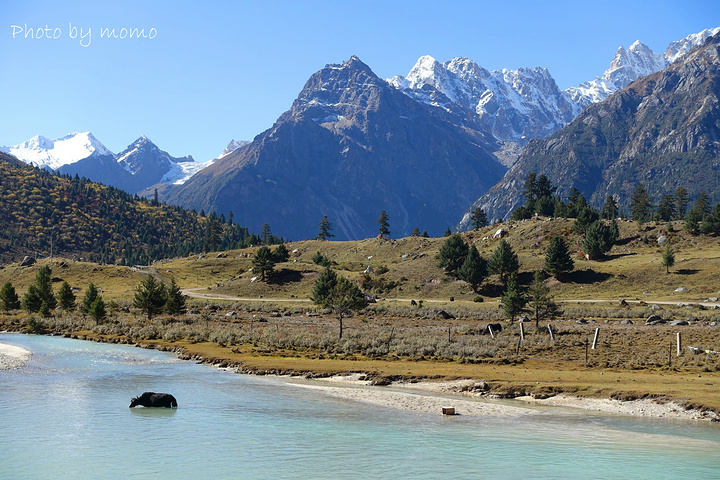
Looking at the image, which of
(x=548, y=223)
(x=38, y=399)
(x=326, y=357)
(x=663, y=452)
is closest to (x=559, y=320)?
(x=326, y=357)

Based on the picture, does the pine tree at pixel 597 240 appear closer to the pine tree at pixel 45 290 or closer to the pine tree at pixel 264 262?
the pine tree at pixel 264 262

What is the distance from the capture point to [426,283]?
152 meters

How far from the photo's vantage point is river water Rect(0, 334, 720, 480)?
87.5 feet


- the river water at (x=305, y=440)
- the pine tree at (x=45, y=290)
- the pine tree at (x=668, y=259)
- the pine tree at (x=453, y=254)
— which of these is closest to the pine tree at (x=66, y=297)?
the pine tree at (x=45, y=290)

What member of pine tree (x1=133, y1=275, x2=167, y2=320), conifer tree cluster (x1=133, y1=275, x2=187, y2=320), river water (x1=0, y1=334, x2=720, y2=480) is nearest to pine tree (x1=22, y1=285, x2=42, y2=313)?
conifer tree cluster (x1=133, y1=275, x2=187, y2=320)

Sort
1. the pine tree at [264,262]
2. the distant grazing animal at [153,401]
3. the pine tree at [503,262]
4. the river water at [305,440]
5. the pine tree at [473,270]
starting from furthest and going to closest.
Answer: the pine tree at [264,262], the pine tree at [473,270], the pine tree at [503,262], the distant grazing animal at [153,401], the river water at [305,440]

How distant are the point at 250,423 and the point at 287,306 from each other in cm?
9198

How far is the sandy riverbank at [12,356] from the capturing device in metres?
54.4

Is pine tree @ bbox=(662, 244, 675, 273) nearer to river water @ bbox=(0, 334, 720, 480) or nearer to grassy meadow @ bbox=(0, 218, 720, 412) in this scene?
grassy meadow @ bbox=(0, 218, 720, 412)

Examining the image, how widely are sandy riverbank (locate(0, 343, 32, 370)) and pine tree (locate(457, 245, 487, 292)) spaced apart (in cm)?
9486

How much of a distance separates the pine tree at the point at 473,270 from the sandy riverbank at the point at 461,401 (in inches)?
3673

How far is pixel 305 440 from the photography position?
1240 inches

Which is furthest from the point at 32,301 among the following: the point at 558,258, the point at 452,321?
the point at 558,258

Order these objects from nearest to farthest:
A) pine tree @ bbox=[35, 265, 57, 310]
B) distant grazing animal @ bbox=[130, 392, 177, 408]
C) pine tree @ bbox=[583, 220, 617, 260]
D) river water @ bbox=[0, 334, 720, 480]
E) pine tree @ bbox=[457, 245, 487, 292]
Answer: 1. river water @ bbox=[0, 334, 720, 480]
2. distant grazing animal @ bbox=[130, 392, 177, 408]
3. pine tree @ bbox=[35, 265, 57, 310]
4. pine tree @ bbox=[457, 245, 487, 292]
5. pine tree @ bbox=[583, 220, 617, 260]
